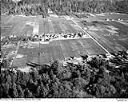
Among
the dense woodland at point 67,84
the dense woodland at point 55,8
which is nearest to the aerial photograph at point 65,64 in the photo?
the dense woodland at point 67,84

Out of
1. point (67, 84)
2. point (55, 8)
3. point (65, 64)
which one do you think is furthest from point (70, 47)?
point (55, 8)

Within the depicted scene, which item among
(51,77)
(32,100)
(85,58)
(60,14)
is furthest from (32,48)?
(60,14)

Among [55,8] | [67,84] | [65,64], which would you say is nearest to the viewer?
[67,84]

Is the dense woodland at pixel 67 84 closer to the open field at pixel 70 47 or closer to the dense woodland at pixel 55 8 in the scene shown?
the open field at pixel 70 47

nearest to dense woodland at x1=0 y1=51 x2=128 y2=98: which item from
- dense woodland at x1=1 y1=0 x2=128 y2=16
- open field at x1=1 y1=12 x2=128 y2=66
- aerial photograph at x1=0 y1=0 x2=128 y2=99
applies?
aerial photograph at x1=0 y1=0 x2=128 y2=99

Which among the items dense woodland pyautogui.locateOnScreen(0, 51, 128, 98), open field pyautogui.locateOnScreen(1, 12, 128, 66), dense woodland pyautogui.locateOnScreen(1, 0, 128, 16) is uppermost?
dense woodland pyautogui.locateOnScreen(1, 0, 128, 16)

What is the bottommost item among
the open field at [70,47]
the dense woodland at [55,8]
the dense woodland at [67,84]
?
the dense woodland at [67,84]

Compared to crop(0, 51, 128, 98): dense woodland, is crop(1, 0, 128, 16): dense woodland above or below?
above

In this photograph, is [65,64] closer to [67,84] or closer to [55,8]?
[67,84]

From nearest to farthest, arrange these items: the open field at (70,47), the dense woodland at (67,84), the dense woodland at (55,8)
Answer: the dense woodland at (67,84) → the open field at (70,47) → the dense woodland at (55,8)

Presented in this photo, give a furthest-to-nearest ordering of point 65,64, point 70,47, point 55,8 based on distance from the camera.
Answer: point 55,8 < point 70,47 < point 65,64

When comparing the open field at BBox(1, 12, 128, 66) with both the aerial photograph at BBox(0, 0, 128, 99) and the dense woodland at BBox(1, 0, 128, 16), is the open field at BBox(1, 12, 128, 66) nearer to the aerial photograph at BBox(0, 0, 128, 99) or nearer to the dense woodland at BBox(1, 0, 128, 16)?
the aerial photograph at BBox(0, 0, 128, 99)
